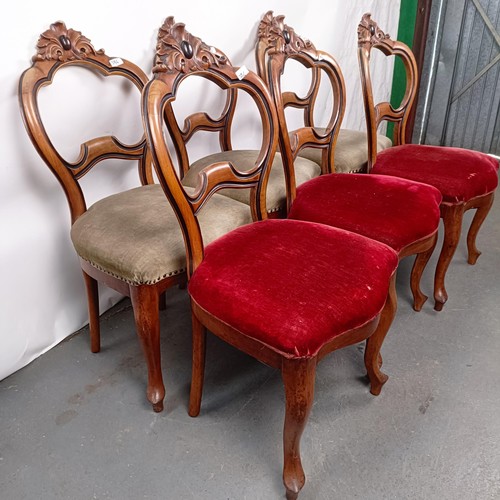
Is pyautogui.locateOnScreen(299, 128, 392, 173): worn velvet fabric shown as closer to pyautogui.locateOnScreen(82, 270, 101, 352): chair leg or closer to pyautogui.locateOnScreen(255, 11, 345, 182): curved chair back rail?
pyautogui.locateOnScreen(255, 11, 345, 182): curved chair back rail

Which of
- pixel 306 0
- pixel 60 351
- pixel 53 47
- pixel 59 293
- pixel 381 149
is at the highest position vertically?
pixel 306 0

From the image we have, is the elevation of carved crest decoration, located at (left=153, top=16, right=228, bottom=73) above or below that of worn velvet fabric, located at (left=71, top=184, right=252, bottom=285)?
above

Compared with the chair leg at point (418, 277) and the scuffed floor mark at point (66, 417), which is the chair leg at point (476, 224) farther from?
the scuffed floor mark at point (66, 417)

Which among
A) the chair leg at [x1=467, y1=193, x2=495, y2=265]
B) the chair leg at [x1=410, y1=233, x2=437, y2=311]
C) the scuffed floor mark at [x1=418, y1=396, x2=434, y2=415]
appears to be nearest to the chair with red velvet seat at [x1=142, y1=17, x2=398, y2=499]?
the scuffed floor mark at [x1=418, y1=396, x2=434, y2=415]

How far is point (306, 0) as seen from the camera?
238 centimetres

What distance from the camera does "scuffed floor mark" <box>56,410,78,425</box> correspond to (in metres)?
1.32

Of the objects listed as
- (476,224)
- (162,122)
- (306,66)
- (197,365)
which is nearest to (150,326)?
(197,365)

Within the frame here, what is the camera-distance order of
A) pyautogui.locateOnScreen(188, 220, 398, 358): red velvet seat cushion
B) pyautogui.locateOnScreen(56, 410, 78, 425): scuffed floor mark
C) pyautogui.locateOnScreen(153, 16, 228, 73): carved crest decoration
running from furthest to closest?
pyautogui.locateOnScreen(56, 410, 78, 425): scuffed floor mark
pyautogui.locateOnScreen(153, 16, 228, 73): carved crest decoration
pyautogui.locateOnScreen(188, 220, 398, 358): red velvet seat cushion

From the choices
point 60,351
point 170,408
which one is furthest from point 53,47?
point 170,408

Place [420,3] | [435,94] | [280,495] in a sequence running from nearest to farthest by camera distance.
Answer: [280,495] → [420,3] → [435,94]

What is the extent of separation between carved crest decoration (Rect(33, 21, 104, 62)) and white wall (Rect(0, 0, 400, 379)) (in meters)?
0.04

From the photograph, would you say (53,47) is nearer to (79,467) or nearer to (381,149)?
(79,467)

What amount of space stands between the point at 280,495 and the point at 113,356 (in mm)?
749

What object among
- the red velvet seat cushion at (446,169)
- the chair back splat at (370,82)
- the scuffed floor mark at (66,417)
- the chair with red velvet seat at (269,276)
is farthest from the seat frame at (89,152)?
the red velvet seat cushion at (446,169)
